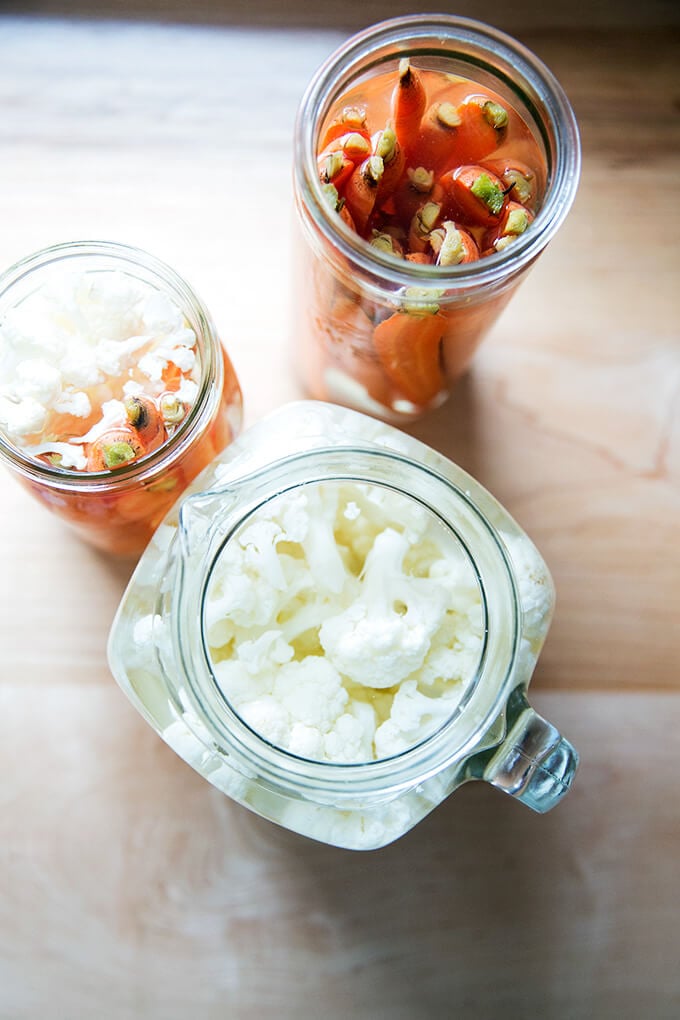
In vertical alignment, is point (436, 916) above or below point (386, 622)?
below

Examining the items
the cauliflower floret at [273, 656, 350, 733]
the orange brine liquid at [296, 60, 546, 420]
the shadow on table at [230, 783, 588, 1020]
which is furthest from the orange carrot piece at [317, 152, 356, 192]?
the shadow on table at [230, 783, 588, 1020]

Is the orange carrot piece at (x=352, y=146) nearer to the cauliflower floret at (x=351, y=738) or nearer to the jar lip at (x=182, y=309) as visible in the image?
the jar lip at (x=182, y=309)

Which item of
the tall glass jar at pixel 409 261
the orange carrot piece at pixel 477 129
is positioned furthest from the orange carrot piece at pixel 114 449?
the orange carrot piece at pixel 477 129

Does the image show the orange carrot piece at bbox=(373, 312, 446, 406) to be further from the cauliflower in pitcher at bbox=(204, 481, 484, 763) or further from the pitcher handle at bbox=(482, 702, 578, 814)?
the pitcher handle at bbox=(482, 702, 578, 814)

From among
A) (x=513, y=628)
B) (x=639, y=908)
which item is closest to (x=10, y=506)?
(x=513, y=628)

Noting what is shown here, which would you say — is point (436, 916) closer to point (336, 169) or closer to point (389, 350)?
point (389, 350)

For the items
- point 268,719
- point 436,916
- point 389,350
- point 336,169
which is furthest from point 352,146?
point 436,916
